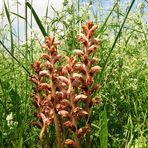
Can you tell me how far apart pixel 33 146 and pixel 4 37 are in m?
1.78

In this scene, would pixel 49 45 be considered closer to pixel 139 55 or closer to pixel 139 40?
pixel 139 55

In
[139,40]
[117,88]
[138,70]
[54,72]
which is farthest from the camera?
[139,40]

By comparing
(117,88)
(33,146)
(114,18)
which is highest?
(114,18)

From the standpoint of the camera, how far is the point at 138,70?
3635mm

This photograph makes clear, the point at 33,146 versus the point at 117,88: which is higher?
the point at 117,88

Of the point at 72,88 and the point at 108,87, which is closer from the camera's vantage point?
the point at 72,88

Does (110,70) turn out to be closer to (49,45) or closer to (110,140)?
(110,140)

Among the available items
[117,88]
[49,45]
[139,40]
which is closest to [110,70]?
[117,88]

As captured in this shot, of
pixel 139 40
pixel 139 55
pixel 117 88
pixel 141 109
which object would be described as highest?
pixel 139 40

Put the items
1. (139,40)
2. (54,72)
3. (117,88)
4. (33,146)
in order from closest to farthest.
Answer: (54,72) → (33,146) → (117,88) → (139,40)

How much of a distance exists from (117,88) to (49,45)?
122 cm

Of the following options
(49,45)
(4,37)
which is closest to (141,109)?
(49,45)

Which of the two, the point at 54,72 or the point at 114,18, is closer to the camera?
the point at 54,72

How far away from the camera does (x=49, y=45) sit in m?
2.29
